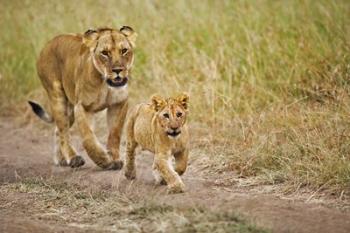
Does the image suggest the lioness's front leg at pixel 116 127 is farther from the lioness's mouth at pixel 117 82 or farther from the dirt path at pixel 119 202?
the lioness's mouth at pixel 117 82

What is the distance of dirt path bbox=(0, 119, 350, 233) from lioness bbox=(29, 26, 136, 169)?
208mm

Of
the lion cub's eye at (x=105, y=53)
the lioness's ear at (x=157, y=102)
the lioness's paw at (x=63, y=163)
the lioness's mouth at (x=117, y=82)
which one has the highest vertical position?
the lion cub's eye at (x=105, y=53)

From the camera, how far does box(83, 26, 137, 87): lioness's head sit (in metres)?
7.15

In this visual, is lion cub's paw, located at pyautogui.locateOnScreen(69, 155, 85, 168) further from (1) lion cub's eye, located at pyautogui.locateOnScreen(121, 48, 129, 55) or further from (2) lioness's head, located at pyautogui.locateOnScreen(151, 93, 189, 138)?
(2) lioness's head, located at pyautogui.locateOnScreen(151, 93, 189, 138)

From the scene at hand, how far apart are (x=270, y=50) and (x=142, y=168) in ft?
7.06

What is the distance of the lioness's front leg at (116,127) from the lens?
24.6ft

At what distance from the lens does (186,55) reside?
9766 mm

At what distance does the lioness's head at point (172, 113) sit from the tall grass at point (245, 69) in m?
0.85

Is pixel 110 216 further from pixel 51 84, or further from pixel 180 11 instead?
pixel 180 11

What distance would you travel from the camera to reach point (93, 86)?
744cm

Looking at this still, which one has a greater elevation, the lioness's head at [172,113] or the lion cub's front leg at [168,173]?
the lioness's head at [172,113]

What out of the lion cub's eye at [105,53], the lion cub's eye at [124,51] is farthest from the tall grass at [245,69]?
the lion cub's eye at [105,53]

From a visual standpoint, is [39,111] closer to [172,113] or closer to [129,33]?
[129,33]

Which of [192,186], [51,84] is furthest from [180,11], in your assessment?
[192,186]
